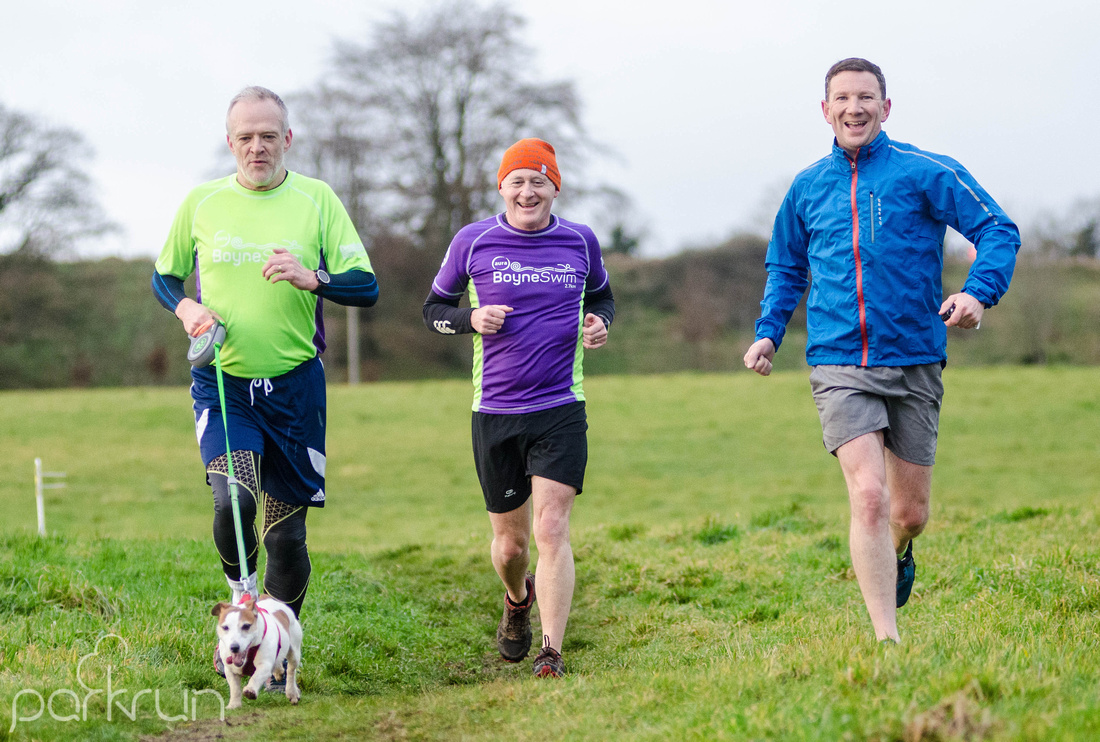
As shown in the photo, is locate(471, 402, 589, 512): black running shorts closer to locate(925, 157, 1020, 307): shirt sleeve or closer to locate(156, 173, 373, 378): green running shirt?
locate(156, 173, 373, 378): green running shirt

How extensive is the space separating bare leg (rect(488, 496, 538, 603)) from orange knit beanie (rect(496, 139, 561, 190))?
1.68 metres

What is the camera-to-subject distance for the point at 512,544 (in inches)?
211

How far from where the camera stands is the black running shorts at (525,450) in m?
5.00

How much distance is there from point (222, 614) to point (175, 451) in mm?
18551

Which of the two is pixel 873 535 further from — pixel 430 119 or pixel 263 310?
pixel 430 119

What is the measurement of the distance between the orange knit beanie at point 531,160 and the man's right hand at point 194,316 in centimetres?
157

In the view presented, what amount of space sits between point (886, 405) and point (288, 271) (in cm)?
282

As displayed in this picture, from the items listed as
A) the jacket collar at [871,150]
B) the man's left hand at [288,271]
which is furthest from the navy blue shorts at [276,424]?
the jacket collar at [871,150]

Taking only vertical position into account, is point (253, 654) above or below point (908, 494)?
below

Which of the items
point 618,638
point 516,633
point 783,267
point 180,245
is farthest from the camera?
point 618,638

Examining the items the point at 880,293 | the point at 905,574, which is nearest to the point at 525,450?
the point at 880,293

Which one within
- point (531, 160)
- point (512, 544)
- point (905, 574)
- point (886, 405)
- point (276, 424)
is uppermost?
point (531, 160)

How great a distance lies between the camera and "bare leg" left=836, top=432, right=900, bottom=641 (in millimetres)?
4496

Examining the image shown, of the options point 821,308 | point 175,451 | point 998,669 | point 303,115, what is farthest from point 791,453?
point 303,115
